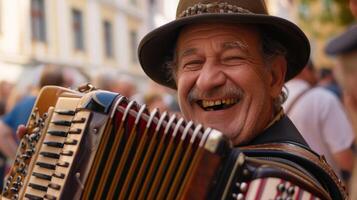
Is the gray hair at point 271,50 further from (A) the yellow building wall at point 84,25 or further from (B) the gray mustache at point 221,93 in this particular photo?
(A) the yellow building wall at point 84,25

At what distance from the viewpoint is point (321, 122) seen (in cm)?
444

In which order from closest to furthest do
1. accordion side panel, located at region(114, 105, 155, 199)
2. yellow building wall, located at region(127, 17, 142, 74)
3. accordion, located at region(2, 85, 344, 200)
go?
accordion, located at region(2, 85, 344, 200), accordion side panel, located at region(114, 105, 155, 199), yellow building wall, located at region(127, 17, 142, 74)

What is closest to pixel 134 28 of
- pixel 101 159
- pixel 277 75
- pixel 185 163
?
pixel 277 75

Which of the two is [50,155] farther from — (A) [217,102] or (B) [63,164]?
(A) [217,102]

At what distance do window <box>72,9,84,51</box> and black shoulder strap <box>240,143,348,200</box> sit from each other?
20.5 m

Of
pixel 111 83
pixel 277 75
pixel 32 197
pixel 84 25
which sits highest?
A: pixel 84 25

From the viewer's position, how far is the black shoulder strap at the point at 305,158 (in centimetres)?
209

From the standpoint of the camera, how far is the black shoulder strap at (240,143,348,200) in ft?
6.87

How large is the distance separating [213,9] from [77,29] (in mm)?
20797

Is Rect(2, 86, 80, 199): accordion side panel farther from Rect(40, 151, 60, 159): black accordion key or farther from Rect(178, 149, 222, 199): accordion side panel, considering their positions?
Rect(178, 149, 222, 199): accordion side panel

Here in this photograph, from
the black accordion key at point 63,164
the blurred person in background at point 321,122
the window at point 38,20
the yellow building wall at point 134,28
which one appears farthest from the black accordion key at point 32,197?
the yellow building wall at point 134,28

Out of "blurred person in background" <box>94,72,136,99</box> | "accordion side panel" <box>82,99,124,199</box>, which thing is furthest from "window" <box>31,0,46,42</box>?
"accordion side panel" <box>82,99,124,199</box>

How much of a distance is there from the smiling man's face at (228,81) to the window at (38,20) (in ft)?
58.7

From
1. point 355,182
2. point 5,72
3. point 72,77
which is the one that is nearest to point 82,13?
point 5,72
